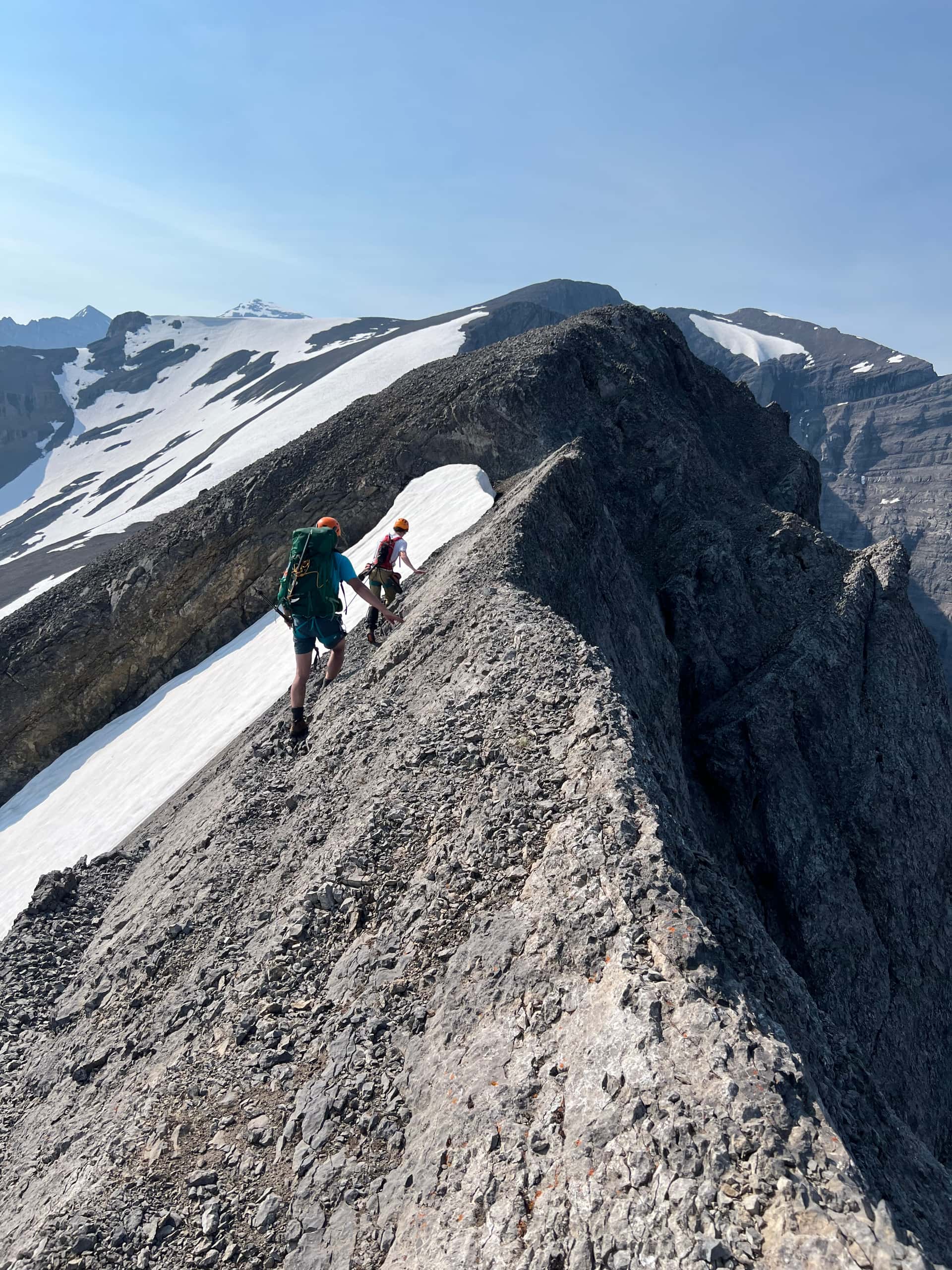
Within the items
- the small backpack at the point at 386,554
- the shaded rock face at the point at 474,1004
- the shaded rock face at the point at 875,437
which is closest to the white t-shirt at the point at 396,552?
the small backpack at the point at 386,554

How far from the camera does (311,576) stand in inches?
434

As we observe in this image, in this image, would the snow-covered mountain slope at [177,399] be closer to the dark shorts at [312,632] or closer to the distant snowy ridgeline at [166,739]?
the distant snowy ridgeline at [166,739]

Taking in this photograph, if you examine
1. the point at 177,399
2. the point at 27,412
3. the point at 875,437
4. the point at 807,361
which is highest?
the point at 27,412

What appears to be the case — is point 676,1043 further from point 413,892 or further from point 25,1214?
point 25,1214

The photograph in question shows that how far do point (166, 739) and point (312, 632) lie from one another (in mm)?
9464

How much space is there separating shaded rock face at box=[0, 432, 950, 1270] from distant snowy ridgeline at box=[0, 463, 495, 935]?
7.64 feet

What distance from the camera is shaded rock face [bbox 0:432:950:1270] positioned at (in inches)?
167

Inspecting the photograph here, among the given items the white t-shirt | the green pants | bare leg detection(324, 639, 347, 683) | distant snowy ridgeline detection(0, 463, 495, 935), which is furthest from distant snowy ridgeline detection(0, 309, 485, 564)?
bare leg detection(324, 639, 347, 683)

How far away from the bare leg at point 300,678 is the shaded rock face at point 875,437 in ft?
379

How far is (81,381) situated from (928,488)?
6650 inches

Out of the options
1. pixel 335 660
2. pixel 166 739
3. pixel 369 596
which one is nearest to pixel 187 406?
pixel 166 739

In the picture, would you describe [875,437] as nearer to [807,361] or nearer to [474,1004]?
Answer: [807,361]

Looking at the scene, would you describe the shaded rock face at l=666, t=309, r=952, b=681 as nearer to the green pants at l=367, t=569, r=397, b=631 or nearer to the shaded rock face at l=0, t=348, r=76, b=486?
the green pants at l=367, t=569, r=397, b=631

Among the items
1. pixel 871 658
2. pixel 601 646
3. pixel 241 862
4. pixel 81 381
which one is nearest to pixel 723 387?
pixel 871 658
